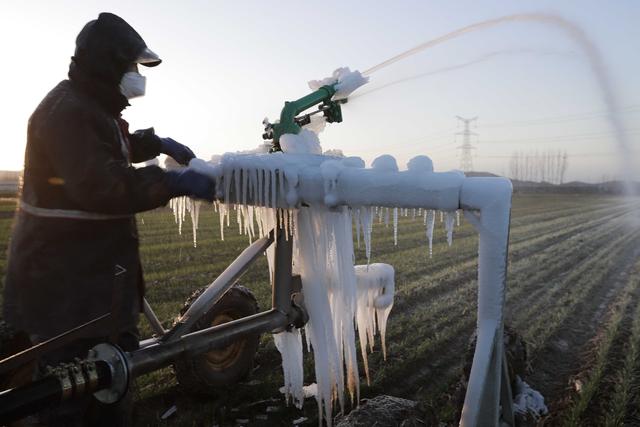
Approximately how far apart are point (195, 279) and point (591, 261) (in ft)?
29.6

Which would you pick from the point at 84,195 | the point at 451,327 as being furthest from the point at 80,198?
the point at 451,327

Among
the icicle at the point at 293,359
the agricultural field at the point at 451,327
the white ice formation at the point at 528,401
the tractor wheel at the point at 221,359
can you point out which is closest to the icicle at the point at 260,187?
the agricultural field at the point at 451,327

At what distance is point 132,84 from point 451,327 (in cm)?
491

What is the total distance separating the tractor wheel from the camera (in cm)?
394

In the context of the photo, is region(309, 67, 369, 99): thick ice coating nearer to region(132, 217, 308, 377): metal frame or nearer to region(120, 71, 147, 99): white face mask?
region(132, 217, 308, 377): metal frame

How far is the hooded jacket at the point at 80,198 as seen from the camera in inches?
82.4

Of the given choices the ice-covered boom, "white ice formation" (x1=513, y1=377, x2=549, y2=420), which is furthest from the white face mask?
"white ice formation" (x1=513, y1=377, x2=549, y2=420)

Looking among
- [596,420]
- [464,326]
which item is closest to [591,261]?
[464,326]

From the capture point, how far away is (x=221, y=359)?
4262 millimetres

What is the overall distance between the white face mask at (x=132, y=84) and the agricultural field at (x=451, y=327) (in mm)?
1171

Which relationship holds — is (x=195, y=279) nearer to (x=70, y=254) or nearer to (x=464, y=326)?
(x=464, y=326)

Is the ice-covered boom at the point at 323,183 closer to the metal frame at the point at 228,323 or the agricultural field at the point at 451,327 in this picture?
the metal frame at the point at 228,323

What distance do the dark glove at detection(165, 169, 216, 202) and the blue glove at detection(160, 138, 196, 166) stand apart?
37.5 inches

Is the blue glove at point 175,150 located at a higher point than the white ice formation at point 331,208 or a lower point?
higher
